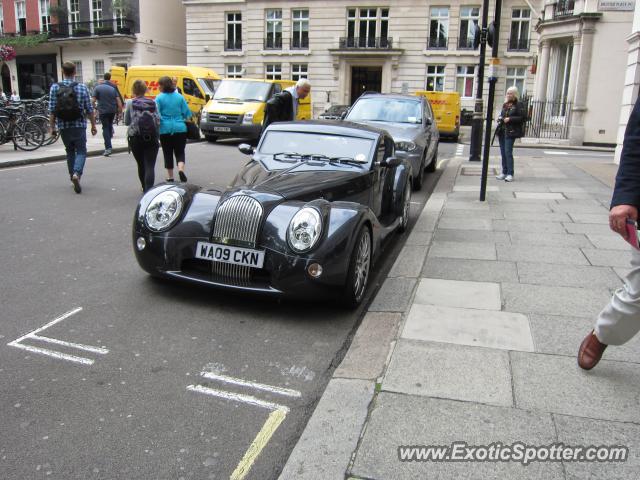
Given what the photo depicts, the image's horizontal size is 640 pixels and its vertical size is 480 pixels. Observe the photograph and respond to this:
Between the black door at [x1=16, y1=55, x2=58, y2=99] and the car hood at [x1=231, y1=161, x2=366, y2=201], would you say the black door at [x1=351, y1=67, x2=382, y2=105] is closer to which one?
the black door at [x1=16, y1=55, x2=58, y2=99]

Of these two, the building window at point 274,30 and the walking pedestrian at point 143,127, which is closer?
the walking pedestrian at point 143,127

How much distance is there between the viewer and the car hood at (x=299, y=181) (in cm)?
466

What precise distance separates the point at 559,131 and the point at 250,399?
2565 centimetres

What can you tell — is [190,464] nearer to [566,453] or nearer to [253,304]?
[566,453]

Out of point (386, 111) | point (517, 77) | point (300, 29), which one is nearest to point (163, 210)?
point (386, 111)

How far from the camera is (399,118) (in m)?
10.8

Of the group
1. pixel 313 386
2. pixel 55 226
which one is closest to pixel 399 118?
pixel 55 226

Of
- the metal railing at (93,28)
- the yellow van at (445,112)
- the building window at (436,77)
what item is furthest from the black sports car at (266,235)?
the metal railing at (93,28)

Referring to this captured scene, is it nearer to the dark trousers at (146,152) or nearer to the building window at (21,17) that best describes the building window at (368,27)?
the building window at (21,17)

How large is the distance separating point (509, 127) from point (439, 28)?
28.9 m

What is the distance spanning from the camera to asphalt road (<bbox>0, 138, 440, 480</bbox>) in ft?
8.44

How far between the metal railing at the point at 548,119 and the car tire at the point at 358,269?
22927 mm

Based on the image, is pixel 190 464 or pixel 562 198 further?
pixel 562 198

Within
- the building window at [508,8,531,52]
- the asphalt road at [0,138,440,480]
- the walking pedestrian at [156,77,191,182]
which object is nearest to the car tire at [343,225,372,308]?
the asphalt road at [0,138,440,480]
